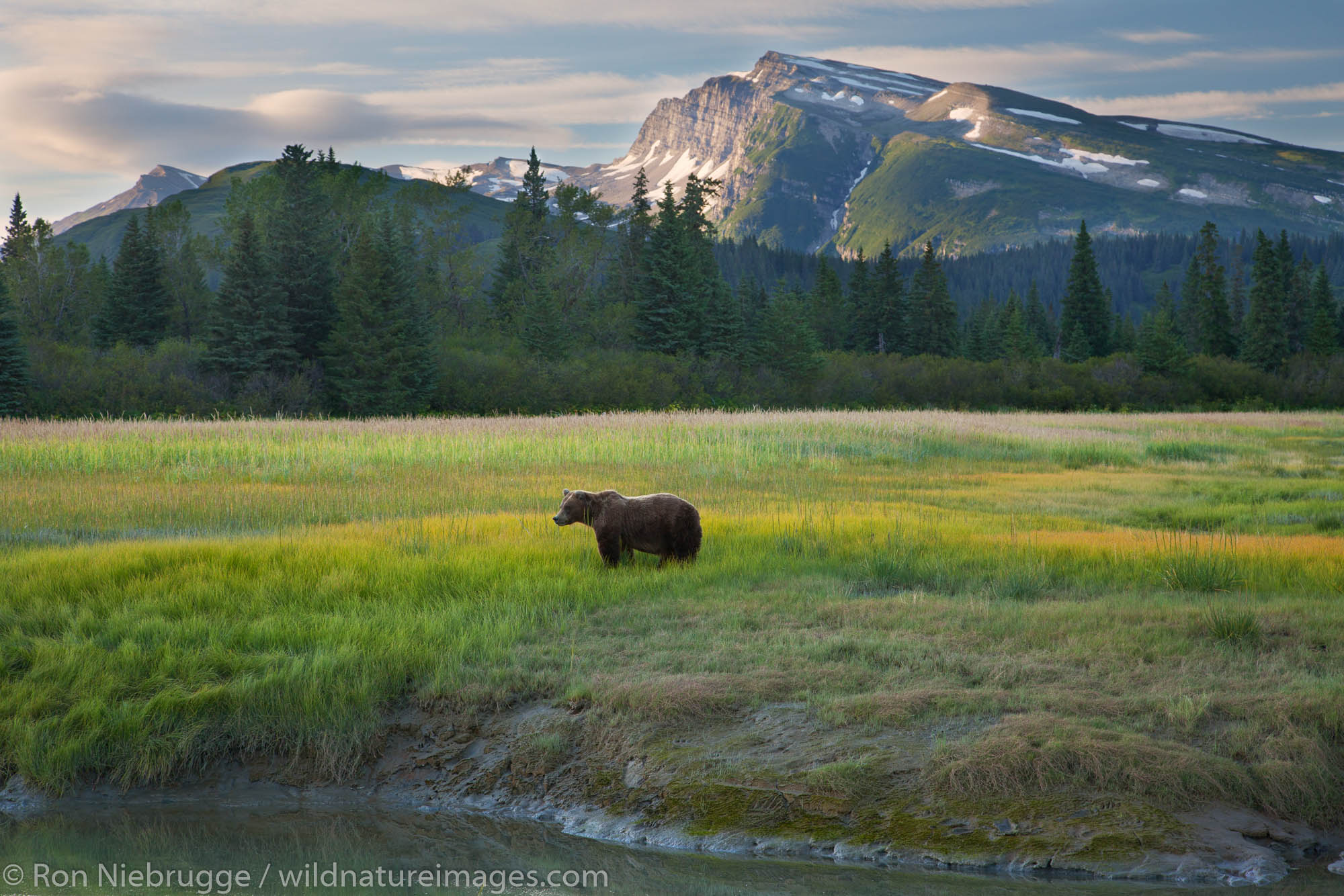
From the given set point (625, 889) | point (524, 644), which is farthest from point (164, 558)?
point (625, 889)

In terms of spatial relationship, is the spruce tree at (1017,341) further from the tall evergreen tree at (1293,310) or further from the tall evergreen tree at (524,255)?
the tall evergreen tree at (524,255)

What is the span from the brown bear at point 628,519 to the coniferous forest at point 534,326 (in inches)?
1599

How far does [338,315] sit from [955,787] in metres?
51.4

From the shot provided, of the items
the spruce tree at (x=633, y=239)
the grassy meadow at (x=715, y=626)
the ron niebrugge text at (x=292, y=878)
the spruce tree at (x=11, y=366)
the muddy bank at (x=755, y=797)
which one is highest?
the spruce tree at (x=633, y=239)

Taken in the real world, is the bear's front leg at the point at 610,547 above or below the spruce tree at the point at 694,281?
below

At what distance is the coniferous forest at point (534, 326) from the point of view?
48.8 m

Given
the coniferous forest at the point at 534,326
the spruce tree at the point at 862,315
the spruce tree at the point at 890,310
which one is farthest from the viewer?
the spruce tree at the point at 862,315

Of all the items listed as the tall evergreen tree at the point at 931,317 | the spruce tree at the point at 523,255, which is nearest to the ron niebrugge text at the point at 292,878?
the spruce tree at the point at 523,255

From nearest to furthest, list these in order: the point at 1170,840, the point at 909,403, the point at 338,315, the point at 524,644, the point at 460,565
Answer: the point at 1170,840
the point at 524,644
the point at 460,565
the point at 338,315
the point at 909,403

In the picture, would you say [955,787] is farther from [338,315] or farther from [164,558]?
[338,315]

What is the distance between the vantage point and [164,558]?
34.8ft

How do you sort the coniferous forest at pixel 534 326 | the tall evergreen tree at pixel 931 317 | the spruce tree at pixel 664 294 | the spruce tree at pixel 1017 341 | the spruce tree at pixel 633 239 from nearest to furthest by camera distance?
the coniferous forest at pixel 534 326 → the spruce tree at pixel 664 294 → the spruce tree at pixel 633 239 → the spruce tree at pixel 1017 341 → the tall evergreen tree at pixel 931 317

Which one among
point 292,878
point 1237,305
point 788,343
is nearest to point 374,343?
point 788,343

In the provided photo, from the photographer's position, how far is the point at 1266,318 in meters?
77.7
